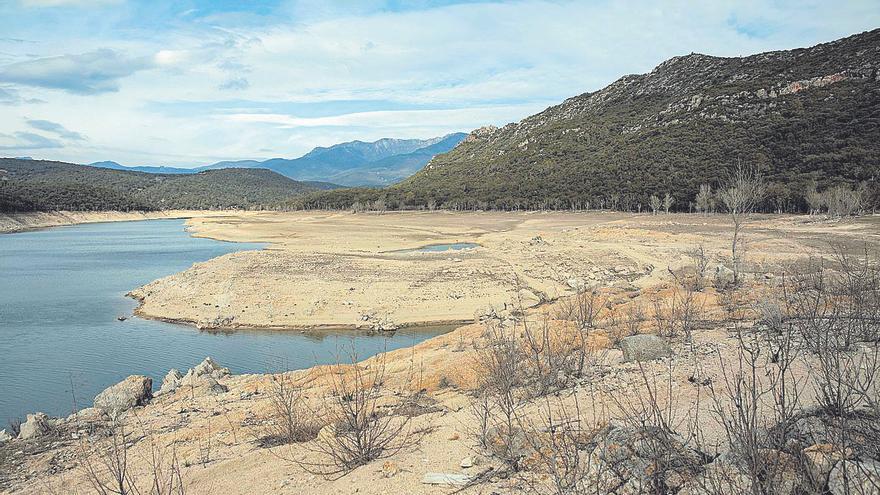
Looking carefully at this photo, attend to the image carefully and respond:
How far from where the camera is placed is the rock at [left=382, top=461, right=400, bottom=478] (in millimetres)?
5453

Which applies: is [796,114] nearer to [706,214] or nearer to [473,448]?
[706,214]

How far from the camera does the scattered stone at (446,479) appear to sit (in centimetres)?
503

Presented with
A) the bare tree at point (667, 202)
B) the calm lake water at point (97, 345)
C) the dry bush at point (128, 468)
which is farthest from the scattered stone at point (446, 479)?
the bare tree at point (667, 202)

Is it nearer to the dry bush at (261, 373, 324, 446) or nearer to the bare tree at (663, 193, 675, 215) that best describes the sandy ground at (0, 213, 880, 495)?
the dry bush at (261, 373, 324, 446)

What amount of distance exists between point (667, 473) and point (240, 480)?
4396 millimetres

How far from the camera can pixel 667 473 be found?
4.21 m

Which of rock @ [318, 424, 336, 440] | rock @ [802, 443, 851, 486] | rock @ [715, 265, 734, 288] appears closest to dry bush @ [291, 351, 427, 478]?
rock @ [318, 424, 336, 440]

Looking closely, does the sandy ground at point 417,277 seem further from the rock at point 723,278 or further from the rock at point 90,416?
the rock at point 90,416

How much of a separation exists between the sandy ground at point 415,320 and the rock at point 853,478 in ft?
4.23

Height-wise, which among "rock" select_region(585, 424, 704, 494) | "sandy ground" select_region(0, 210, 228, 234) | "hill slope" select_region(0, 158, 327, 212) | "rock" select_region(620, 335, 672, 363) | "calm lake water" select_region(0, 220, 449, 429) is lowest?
"calm lake water" select_region(0, 220, 449, 429)

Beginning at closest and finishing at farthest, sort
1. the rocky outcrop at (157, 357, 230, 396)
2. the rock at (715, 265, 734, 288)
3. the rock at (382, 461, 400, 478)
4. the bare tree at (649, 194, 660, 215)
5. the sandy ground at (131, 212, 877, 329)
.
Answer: the rock at (382, 461, 400, 478) → the rocky outcrop at (157, 357, 230, 396) → the rock at (715, 265, 734, 288) → the sandy ground at (131, 212, 877, 329) → the bare tree at (649, 194, 660, 215)

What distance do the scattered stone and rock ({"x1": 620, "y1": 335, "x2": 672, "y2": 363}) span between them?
161 inches

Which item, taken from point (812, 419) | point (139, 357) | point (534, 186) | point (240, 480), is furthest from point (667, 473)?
point (534, 186)

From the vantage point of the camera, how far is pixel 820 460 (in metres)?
3.68
